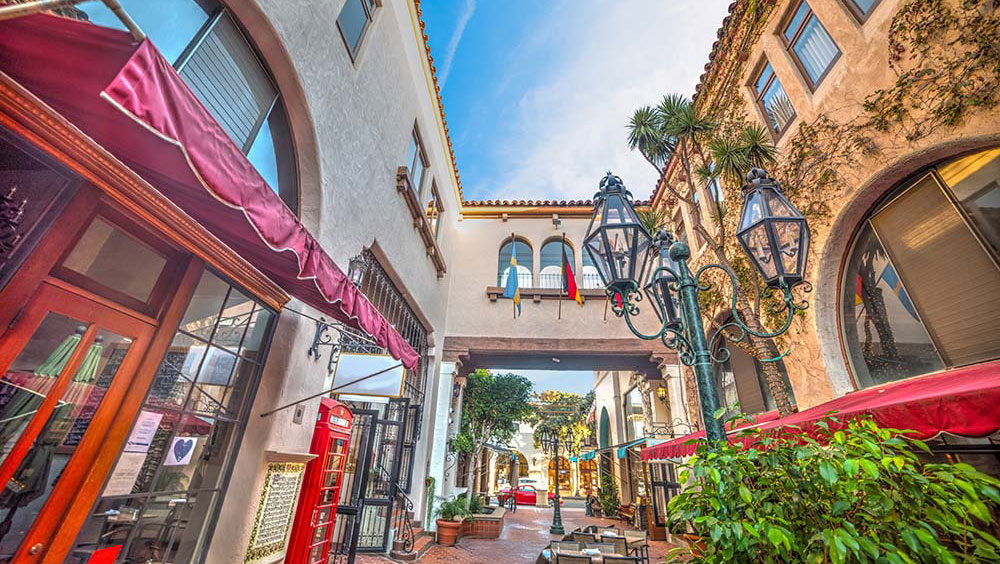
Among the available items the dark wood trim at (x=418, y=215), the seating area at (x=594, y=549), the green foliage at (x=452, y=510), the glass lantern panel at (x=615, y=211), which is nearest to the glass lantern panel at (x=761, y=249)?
the glass lantern panel at (x=615, y=211)

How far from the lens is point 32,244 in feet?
5.81

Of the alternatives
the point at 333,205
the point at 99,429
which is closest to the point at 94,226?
the point at 99,429

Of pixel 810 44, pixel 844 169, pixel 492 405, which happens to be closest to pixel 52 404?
pixel 844 169

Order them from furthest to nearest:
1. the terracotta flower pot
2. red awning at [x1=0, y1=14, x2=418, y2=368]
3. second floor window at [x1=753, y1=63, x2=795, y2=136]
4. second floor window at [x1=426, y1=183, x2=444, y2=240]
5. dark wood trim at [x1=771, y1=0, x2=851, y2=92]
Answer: second floor window at [x1=426, y1=183, x2=444, y2=240] < the terracotta flower pot < second floor window at [x1=753, y1=63, x2=795, y2=136] < dark wood trim at [x1=771, y1=0, x2=851, y2=92] < red awning at [x1=0, y1=14, x2=418, y2=368]

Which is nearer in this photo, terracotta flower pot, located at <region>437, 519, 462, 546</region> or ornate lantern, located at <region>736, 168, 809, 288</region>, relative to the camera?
ornate lantern, located at <region>736, 168, 809, 288</region>

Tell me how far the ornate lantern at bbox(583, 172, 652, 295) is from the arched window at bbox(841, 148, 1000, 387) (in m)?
3.82

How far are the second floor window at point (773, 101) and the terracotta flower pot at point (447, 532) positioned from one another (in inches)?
428

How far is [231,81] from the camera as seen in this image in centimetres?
338

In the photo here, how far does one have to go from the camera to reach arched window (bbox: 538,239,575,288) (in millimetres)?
12016

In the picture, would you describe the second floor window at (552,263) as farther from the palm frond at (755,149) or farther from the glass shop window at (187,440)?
the glass shop window at (187,440)

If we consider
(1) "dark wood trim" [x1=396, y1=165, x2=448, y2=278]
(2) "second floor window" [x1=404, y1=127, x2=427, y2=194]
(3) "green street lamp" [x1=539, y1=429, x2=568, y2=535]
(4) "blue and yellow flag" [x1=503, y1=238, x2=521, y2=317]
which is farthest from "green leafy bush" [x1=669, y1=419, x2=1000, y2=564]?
(3) "green street lamp" [x1=539, y1=429, x2=568, y2=535]

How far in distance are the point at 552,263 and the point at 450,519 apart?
790cm

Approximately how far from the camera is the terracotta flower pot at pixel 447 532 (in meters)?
8.88

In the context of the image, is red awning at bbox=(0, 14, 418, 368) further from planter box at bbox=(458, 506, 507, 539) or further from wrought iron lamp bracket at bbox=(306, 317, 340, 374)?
planter box at bbox=(458, 506, 507, 539)
